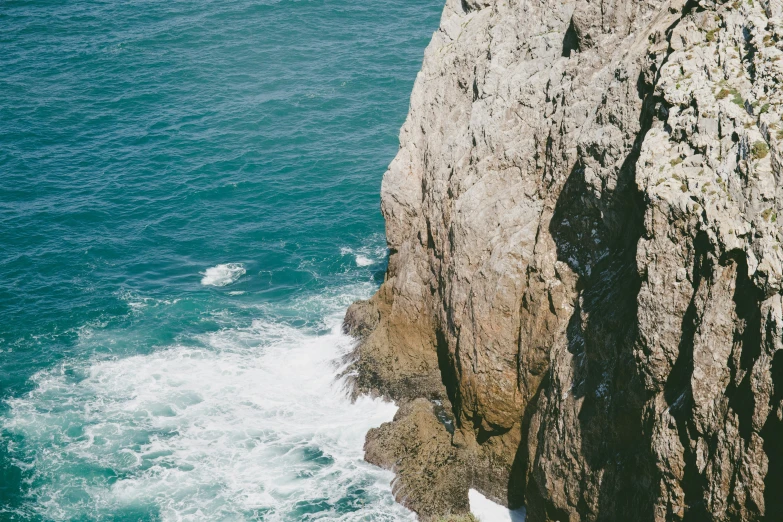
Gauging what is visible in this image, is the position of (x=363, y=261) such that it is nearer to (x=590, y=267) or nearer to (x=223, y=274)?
(x=223, y=274)

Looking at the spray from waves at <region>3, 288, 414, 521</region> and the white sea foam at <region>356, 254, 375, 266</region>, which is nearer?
the spray from waves at <region>3, 288, 414, 521</region>

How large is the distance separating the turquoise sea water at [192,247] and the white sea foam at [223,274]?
36 centimetres

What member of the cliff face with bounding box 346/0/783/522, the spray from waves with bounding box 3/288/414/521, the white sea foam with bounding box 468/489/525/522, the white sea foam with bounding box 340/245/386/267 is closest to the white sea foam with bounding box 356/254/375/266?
the white sea foam with bounding box 340/245/386/267

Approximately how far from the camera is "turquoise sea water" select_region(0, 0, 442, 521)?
143 feet

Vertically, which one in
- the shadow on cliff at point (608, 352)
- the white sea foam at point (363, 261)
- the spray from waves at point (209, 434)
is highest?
the shadow on cliff at point (608, 352)

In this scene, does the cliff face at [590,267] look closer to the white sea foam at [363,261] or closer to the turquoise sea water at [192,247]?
the turquoise sea water at [192,247]

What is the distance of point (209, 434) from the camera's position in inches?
1815

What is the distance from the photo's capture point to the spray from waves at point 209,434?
1606 inches

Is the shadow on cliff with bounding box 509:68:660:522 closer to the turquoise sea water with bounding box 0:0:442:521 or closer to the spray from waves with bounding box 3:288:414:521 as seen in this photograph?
the turquoise sea water with bounding box 0:0:442:521

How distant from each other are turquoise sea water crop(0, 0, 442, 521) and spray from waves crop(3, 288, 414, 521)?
128mm

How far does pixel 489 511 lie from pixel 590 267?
1438cm

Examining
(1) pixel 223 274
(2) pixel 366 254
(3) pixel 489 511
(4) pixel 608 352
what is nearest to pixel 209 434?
(3) pixel 489 511

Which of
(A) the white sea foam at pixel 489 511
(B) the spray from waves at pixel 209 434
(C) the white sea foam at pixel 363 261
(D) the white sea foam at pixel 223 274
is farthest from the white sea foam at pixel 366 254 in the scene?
(A) the white sea foam at pixel 489 511

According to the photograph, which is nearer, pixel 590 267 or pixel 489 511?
pixel 590 267
